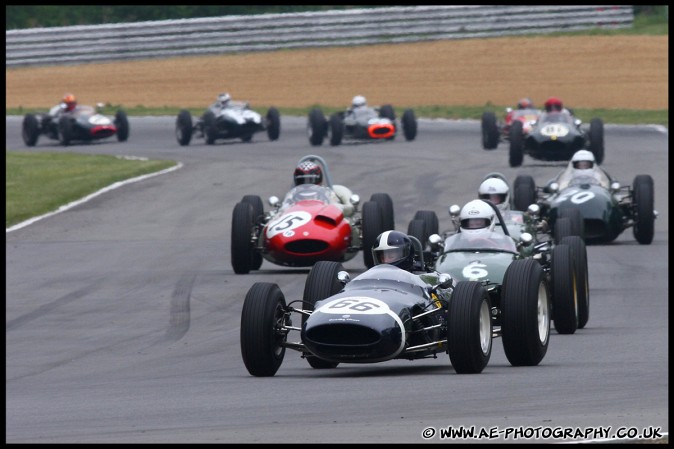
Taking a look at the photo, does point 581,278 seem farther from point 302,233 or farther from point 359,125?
point 359,125

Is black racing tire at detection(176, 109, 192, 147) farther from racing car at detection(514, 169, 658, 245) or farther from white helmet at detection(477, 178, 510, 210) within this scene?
white helmet at detection(477, 178, 510, 210)

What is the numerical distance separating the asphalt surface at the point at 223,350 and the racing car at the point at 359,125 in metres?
5.35

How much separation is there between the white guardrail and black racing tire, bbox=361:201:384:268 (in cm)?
3314


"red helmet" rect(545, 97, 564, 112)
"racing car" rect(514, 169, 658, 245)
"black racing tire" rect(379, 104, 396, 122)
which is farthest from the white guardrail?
"racing car" rect(514, 169, 658, 245)

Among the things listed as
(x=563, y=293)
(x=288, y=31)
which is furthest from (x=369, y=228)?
(x=288, y=31)

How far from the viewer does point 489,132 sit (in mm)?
37812

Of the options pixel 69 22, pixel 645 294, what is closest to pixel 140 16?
pixel 69 22

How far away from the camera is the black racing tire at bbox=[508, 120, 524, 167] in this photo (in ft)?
112

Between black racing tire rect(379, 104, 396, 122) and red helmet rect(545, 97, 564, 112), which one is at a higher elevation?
red helmet rect(545, 97, 564, 112)

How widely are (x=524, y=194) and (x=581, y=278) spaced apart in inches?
301

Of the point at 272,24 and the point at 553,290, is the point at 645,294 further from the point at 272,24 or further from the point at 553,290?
the point at 272,24

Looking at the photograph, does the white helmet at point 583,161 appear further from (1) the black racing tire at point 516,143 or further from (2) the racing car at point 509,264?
(1) the black racing tire at point 516,143

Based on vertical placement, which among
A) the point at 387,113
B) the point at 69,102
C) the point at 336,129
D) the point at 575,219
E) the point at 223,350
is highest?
the point at 69,102

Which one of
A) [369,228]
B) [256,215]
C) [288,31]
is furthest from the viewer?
[288,31]
